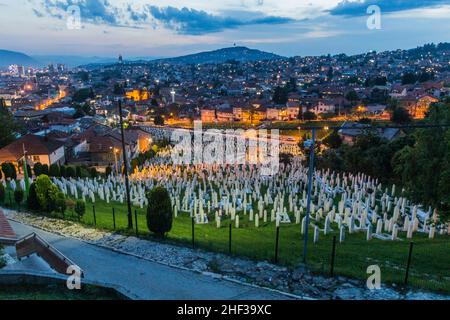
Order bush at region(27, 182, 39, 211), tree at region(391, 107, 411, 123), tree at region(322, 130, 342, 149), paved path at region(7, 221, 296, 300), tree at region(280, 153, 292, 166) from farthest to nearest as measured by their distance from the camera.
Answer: tree at region(391, 107, 411, 123)
tree at region(322, 130, 342, 149)
tree at region(280, 153, 292, 166)
bush at region(27, 182, 39, 211)
paved path at region(7, 221, 296, 300)

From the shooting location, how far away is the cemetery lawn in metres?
8.61

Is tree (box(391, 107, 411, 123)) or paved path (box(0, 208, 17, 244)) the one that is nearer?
paved path (box(0, 208, 17, 244))

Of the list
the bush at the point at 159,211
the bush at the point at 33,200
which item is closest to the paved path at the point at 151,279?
the bush at the point at 159,211

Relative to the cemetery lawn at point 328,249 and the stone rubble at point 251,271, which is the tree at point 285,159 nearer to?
the cemetery lawn at point 328,249

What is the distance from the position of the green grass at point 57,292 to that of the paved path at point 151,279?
1.47 feet

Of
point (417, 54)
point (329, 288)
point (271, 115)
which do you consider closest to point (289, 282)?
point (329, 288)

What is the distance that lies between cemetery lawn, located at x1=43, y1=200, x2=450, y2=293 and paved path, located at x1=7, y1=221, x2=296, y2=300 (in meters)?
1.59

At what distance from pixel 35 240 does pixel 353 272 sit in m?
8.46

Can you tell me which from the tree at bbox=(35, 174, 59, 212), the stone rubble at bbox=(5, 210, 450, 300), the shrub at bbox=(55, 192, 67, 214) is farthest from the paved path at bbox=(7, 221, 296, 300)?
the tree at bbox=(35, 174, 59, 212)

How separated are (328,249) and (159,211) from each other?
17.3 feet

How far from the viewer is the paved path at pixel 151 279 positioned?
7516 mm

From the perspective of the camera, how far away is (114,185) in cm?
2344

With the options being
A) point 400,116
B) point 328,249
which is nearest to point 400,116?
point 400,116

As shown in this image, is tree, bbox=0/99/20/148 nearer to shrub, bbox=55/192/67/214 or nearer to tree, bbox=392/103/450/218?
shrub, bbox=55/192/67/214
